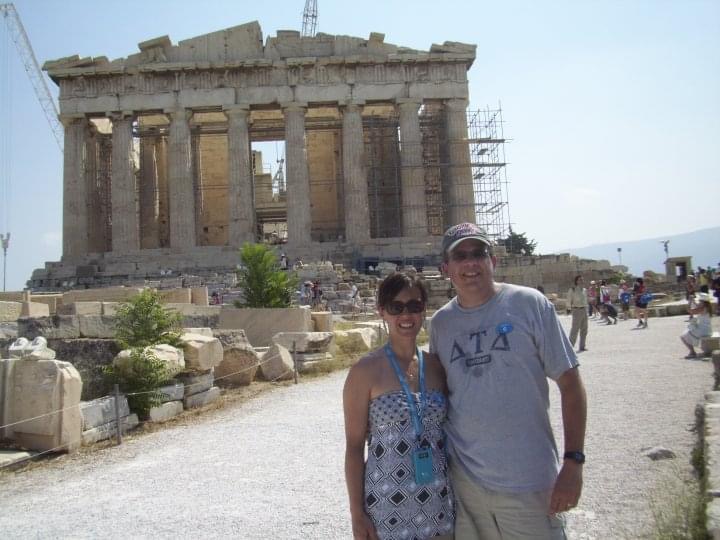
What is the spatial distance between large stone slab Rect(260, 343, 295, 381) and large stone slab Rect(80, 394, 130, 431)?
3.37 metres

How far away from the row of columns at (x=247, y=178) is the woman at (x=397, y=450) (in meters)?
29.3

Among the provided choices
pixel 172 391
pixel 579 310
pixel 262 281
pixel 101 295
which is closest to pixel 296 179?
pixel 101 295

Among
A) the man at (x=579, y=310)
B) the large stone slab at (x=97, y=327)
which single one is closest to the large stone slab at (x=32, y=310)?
the large stone slab at (x=97, y=327)

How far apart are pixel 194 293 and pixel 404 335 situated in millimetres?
15776

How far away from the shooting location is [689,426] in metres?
5.99

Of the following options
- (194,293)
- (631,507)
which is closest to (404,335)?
(631,507)

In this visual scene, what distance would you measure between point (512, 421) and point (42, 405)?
554cm

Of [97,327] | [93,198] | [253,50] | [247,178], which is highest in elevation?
[253,50]

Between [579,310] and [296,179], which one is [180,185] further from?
[579,310]

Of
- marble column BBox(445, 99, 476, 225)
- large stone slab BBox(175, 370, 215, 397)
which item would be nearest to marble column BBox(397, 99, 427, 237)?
marble column BBox(445, 99, 476, 225)

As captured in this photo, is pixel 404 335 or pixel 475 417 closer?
pixel 475 417

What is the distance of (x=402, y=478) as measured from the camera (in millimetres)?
2709

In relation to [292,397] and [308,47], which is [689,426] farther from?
[308,47]

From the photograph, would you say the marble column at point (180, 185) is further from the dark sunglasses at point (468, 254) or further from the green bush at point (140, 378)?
the dark sunglasses at point (468, 254)
